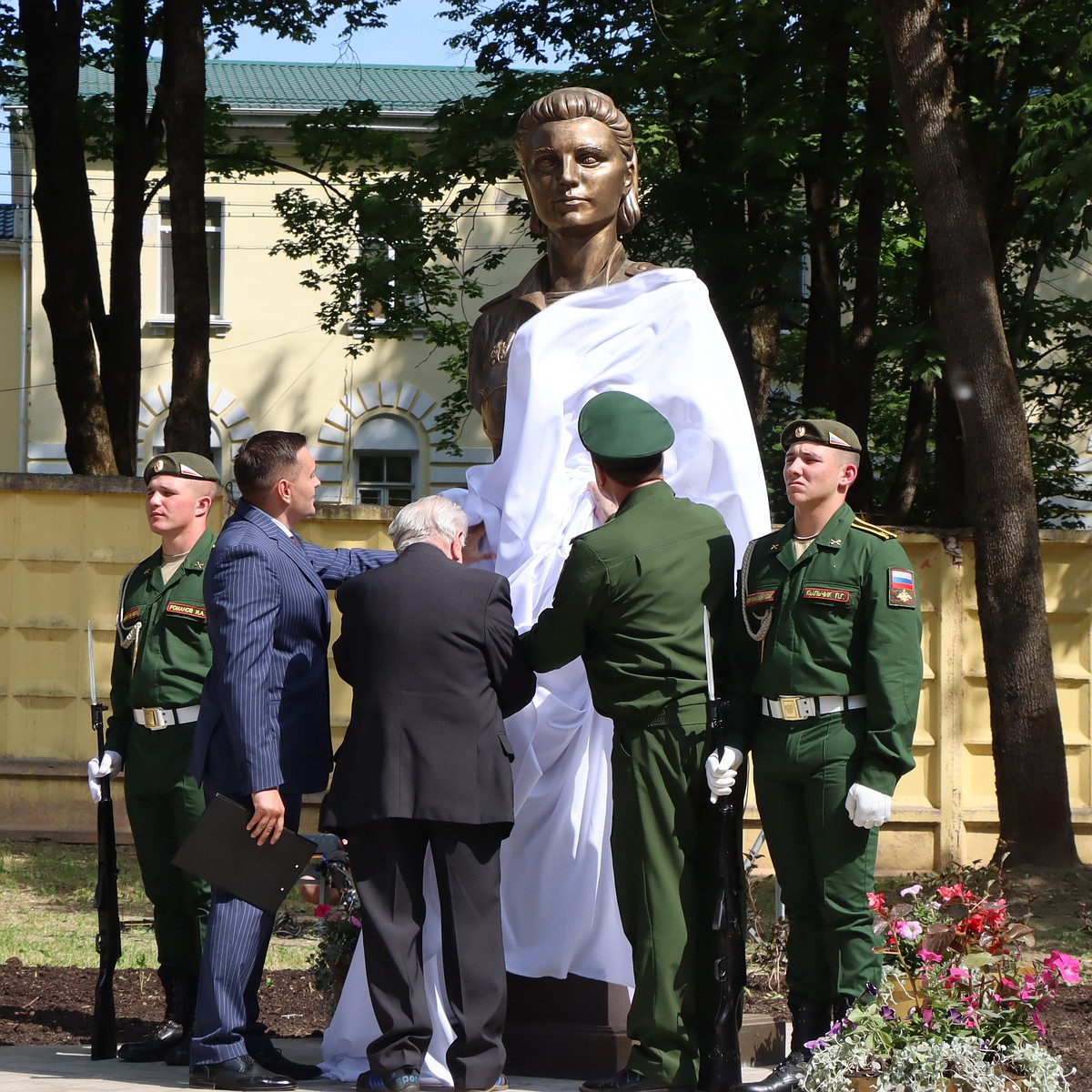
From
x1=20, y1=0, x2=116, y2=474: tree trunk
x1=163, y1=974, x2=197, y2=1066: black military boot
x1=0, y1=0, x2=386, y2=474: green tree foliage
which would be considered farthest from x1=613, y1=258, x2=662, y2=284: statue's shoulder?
x1=20, y1=0, x2=116, y2=474: tree trunk

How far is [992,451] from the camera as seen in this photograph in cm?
864

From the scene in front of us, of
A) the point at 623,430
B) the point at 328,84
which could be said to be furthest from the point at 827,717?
the point at 328,84

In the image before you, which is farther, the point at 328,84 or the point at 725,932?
the point at 328,84

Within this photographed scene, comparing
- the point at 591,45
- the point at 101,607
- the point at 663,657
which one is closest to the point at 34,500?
the point at 101,607

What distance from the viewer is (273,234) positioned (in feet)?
85.3

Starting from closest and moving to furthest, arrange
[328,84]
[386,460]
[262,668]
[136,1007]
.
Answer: [262,668], [136,1007], [386,460], [328,84]

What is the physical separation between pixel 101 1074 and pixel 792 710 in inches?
91.8

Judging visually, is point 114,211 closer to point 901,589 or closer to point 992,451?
point 992,451

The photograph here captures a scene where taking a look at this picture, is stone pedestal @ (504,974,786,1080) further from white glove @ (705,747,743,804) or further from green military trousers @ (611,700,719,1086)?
white glove @ (705,747,743,804)

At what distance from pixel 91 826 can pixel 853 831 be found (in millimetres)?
6533

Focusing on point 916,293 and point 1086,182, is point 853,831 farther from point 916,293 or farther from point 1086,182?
point 916,293

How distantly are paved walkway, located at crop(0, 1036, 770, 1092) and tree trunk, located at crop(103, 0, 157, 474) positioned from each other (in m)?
7.32

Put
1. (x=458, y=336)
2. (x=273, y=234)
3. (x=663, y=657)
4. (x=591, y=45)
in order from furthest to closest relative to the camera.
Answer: (x=273, y=234) < (x=458, y=336) < (x=591, y=45) < (x=663, y=657)

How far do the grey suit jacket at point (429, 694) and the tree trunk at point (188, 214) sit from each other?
6.85 meters
